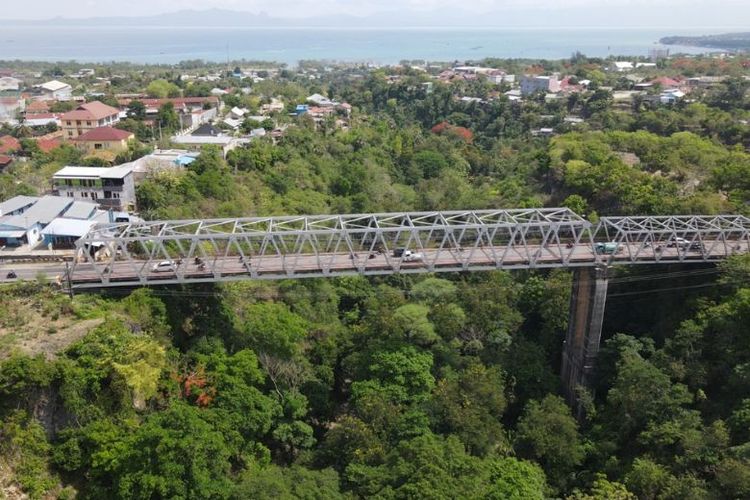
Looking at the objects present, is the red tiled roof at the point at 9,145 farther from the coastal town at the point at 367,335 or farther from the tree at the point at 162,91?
the tree at the point at 162,91

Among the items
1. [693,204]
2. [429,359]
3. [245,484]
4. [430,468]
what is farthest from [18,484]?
[693,204]

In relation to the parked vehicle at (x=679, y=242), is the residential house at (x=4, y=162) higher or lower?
higher

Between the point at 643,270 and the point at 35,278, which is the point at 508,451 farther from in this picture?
the point at 35,278

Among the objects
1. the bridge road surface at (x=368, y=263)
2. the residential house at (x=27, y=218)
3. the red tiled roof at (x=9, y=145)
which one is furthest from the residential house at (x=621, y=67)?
the residential house at (x=27, y=218)

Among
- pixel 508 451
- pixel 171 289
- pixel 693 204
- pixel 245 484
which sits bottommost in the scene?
pixel 508 451

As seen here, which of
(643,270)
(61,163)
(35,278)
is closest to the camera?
(35,278)

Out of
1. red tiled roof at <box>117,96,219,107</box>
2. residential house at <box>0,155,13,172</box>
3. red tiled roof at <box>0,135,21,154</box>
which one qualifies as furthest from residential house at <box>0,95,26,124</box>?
residential house at <box>0,155,13,172</box>

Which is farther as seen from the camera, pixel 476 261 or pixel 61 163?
pixel 61 163
